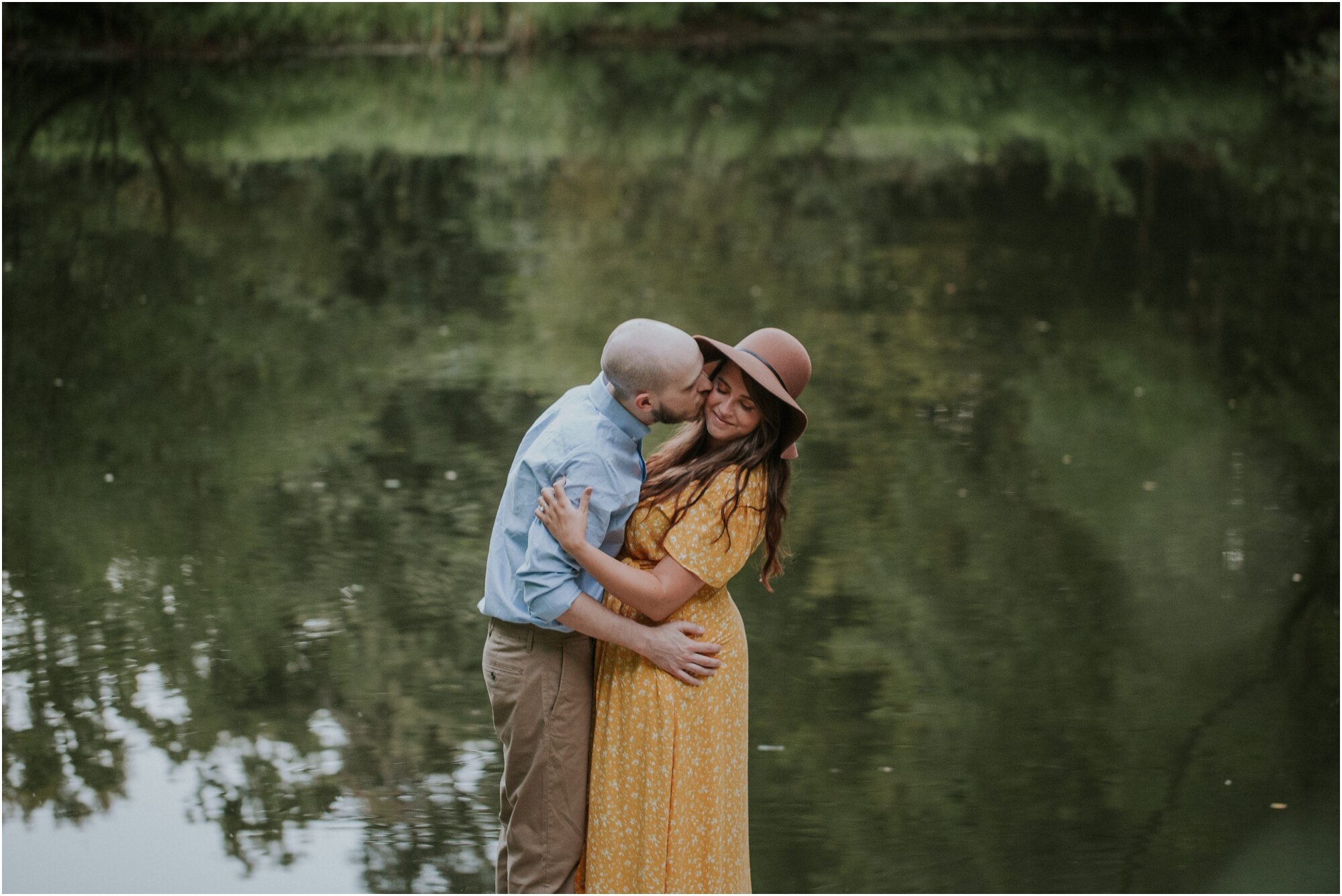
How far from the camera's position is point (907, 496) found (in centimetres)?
677

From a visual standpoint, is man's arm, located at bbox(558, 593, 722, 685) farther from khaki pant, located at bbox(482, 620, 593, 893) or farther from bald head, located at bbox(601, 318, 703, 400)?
bald head, located at bbox(601, 318, 703, 400)

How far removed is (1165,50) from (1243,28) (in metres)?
2.01

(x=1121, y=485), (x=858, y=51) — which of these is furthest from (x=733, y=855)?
(x=858, y=51)

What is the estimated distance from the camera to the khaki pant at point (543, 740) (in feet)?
9.73

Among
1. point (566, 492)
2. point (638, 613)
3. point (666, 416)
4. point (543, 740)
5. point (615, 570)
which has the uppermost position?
point (666, 416)

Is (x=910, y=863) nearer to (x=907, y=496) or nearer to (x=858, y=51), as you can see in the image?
(x=907, y=496)

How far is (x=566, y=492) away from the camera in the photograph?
9.20ft

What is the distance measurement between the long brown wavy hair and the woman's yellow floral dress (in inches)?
0.7

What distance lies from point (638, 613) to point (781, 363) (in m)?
0.63

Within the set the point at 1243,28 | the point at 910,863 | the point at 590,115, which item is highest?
the point at 1243,28

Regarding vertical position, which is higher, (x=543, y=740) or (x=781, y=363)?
(x=781, y=363)

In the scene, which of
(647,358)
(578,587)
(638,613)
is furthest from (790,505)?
(647,358)

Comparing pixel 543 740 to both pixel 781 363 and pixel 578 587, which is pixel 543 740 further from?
pixel 781 363

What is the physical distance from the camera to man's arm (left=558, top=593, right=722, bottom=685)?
2.83m
